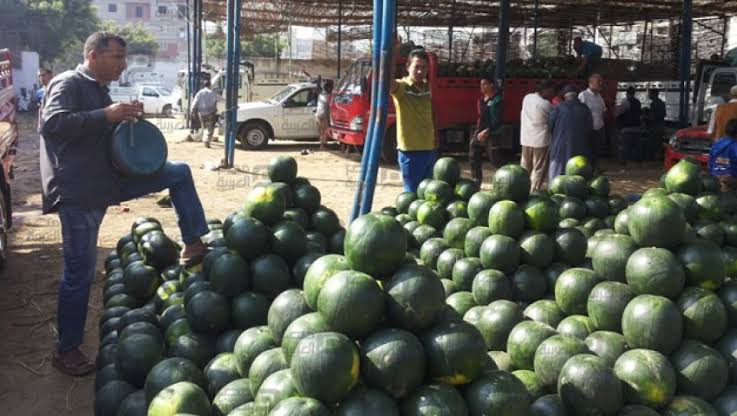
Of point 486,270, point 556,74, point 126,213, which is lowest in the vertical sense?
point 126,213

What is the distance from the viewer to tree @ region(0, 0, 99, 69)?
4450 cm

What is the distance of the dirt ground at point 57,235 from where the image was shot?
14.3 ft

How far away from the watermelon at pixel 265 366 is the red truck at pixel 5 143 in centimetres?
489

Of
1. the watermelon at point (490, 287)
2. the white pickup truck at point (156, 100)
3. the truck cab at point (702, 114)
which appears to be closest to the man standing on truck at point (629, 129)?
the truck cab at point (702, 114)

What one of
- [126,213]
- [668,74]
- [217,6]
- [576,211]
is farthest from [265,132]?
[576,211]

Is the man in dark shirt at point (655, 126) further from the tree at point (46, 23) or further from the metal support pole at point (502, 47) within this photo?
the tree at point (46, 23)

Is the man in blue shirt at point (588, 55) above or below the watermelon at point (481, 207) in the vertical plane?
above

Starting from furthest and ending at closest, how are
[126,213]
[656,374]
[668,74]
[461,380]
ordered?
[668,74]
[126,213]
[656,374]
[461,380]

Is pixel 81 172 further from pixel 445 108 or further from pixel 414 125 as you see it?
pixel 445 108

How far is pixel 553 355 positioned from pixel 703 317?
79 cm

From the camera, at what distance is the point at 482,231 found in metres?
4.35

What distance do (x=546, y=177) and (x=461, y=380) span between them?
9.47 m

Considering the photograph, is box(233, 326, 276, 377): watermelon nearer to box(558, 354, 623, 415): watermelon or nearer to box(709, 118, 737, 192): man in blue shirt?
box(558, 354, 623, 415): watermelon

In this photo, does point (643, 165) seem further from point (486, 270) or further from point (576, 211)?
point (486, 270)
